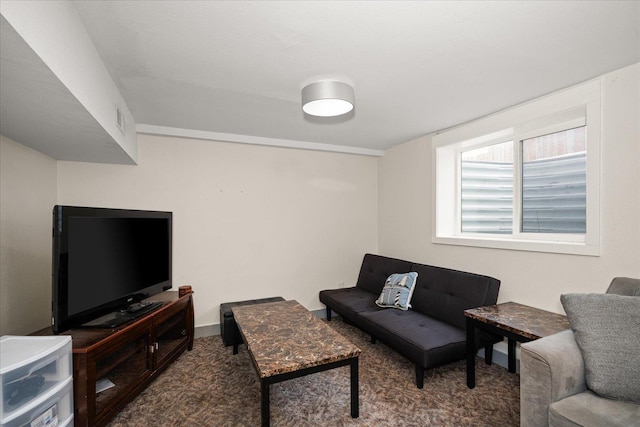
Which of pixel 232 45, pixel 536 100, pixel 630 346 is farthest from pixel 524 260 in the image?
pixel 232 45

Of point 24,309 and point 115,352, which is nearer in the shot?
point 115,352

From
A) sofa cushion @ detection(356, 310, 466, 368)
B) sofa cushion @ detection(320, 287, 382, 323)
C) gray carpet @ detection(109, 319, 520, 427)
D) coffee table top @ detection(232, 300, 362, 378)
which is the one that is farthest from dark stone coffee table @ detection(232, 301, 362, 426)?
sofa cushion @ detection(320, 287, 382, 323)

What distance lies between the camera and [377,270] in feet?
12.1

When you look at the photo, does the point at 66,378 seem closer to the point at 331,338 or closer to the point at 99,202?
the point at 331,338

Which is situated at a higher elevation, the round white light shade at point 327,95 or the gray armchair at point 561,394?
the round white light shade at point 327,95

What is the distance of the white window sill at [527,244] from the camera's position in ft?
6.75

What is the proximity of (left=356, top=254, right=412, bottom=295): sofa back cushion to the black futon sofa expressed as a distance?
13 millimetres

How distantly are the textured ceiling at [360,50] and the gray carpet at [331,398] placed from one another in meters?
2.31

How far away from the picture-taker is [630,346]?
1364 mm

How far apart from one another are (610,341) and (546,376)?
0.36m

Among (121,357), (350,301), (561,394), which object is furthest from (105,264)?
(561,394)

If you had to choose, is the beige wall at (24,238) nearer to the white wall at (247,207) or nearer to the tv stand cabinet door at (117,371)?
the white wall at (247,207)

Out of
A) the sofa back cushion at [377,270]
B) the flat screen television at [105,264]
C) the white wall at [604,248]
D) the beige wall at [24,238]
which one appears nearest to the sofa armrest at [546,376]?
the white wall at [604,248]

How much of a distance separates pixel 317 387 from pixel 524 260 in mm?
2017
